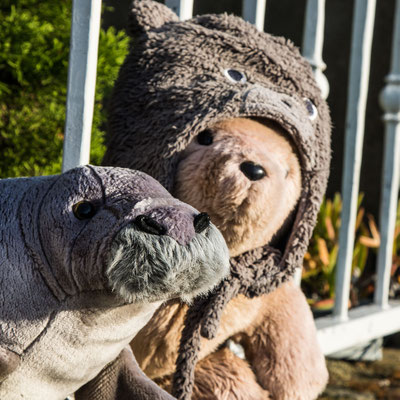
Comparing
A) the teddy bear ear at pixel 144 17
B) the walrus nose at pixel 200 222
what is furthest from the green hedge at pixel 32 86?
the walrus nose at pixel 200 222

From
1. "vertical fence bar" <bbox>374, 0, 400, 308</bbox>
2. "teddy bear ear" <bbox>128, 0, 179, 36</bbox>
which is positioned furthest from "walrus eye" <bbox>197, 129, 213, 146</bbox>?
"vertical fence bar" <bbox>374, 0, 400, 308</bbox>

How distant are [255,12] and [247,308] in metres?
0.67

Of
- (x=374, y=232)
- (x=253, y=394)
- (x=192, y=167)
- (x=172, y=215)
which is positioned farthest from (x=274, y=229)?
(x=374, y=232)

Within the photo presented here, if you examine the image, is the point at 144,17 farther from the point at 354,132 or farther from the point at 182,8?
the point at 354,132

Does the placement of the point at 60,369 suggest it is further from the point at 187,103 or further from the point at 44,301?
the point at 187,103

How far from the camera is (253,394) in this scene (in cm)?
99

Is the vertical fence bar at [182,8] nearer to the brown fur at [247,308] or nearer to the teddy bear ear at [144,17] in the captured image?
Result: the teddy bear ear at [144,17]

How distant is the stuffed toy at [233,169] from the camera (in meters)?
0.90

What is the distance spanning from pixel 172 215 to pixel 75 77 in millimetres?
475

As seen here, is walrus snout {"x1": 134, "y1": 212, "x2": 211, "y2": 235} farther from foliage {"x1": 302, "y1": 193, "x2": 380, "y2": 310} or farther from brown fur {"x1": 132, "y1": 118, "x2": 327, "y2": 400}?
foliage {"x1": 302, "y1": 193, "x2": 380, "y2": 310}

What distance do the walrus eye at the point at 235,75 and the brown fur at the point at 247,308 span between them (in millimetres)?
74

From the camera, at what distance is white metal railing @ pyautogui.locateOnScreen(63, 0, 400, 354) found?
1008 mm

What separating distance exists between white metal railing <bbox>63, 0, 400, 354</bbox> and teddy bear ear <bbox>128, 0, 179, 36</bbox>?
0.22ft

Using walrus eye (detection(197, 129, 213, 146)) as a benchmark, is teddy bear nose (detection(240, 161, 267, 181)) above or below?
below
